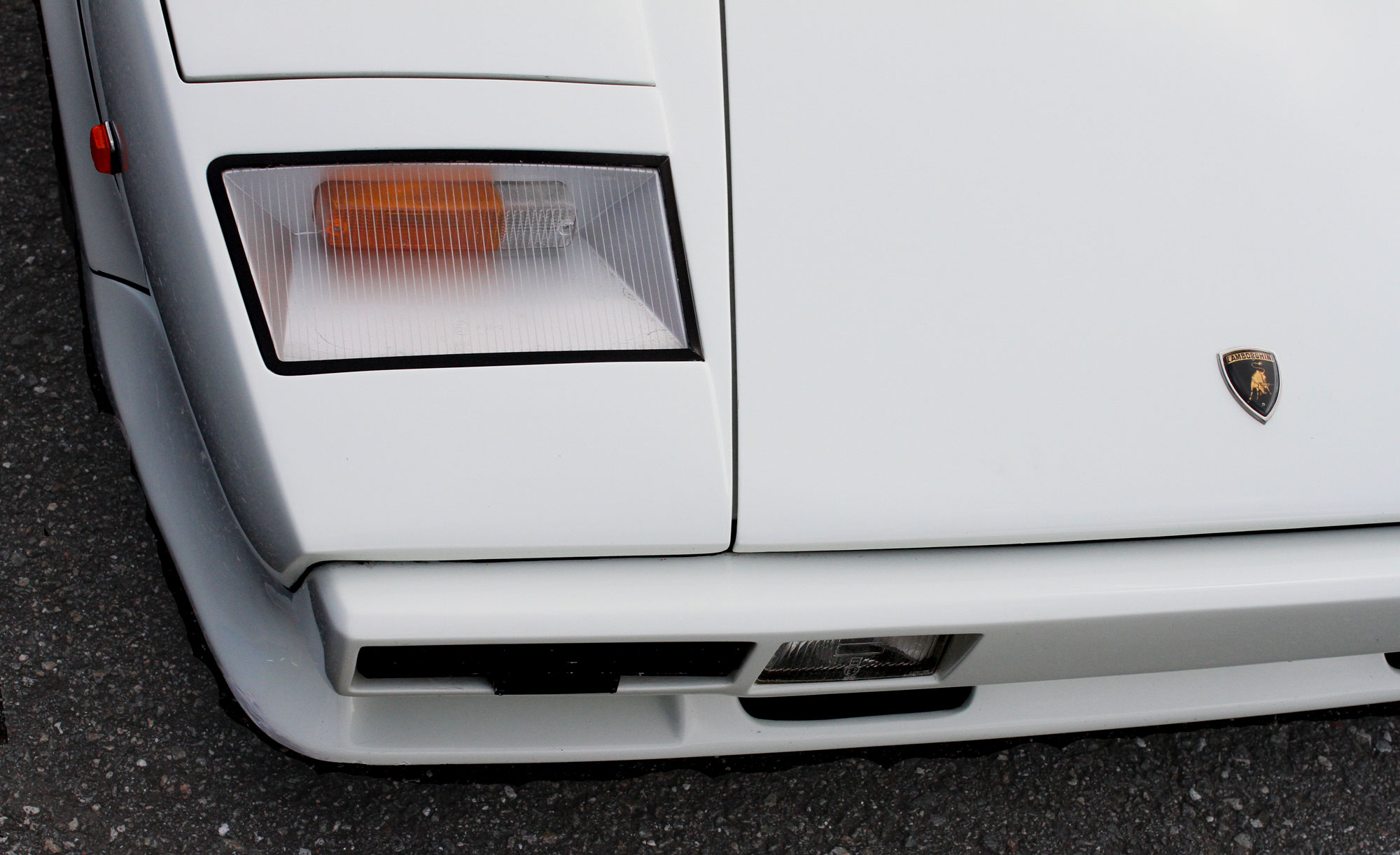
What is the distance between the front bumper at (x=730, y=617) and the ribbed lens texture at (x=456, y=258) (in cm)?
24

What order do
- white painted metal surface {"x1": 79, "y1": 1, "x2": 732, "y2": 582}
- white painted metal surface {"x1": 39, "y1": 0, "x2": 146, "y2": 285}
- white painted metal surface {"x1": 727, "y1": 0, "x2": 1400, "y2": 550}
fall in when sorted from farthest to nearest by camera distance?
white painted metal surface {"x1": 39, "y1": 0, "x2": 146, "y2": 285} → white painted metal surface {"x1": 727, "y1": 0, "x2": 1400, "y2": 550} → white painted metal surface {"x1": 79, "y1": 1, "x2": 732, "y2": 582}

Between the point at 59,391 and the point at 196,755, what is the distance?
2.25 ft

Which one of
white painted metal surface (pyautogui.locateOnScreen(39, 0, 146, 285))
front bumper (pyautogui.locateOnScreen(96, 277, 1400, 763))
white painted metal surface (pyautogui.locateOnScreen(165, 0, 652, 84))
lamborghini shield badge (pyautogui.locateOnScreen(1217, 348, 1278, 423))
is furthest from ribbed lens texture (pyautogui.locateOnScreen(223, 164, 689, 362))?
lamborghini shield badge (pyautogui.locateOnScreen(1217, 348, 1278, 423))

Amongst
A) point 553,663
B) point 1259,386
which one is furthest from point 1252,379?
point 553,663

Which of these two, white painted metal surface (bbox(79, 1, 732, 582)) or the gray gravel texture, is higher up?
white painted metal surface (bbox(79, 1, 732, 582))

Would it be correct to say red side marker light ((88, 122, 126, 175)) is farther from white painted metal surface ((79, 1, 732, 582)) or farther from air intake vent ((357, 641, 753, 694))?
air intake vent ((357, 641, 753, 694))

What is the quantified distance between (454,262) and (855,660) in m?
0.63

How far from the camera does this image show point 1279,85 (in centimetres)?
142

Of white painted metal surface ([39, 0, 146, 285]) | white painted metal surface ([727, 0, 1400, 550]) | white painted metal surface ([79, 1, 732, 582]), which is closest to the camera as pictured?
white painted metal surface ([79, 1, 732, 582])

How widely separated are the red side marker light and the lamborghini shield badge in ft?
4.24

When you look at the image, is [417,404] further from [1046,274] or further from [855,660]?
[1046,274]

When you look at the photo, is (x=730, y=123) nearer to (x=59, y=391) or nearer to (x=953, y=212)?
(x=953, y=212)

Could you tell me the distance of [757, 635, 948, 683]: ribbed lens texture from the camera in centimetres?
120

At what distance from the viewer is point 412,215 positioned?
3.75 ft
